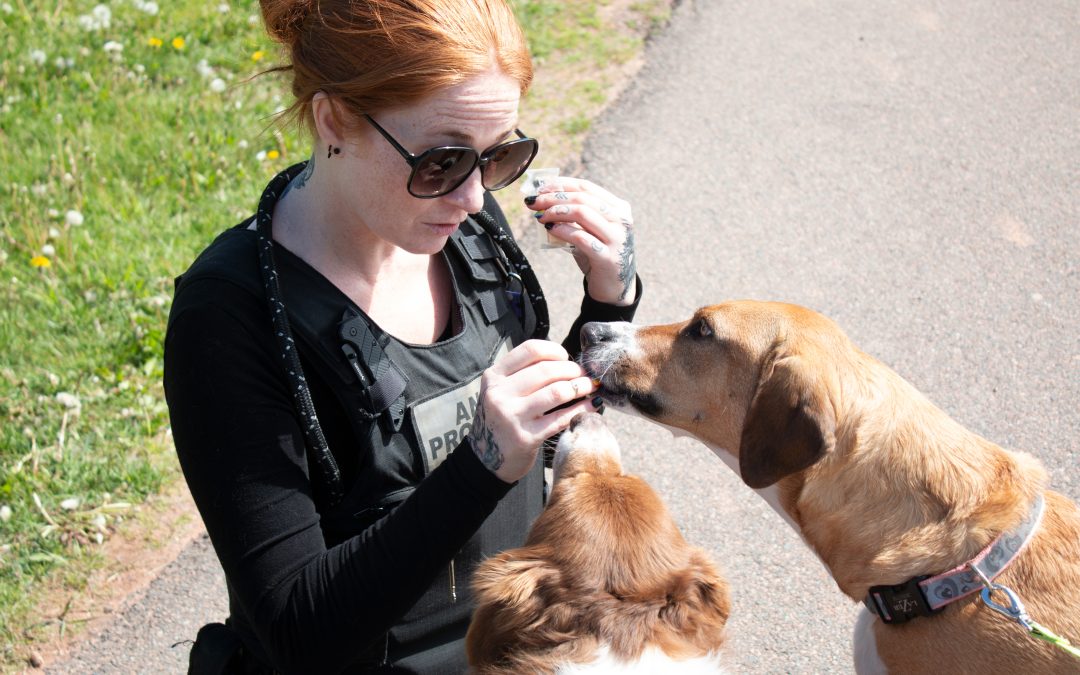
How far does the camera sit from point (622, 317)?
3045mm

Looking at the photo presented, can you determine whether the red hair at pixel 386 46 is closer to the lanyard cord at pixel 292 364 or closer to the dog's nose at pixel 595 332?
the lanyard cord at pixel 292 364

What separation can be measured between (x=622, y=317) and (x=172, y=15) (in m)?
5.19

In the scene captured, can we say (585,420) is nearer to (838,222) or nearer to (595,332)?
(595,332)

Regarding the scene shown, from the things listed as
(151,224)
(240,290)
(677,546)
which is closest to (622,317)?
(677,546)

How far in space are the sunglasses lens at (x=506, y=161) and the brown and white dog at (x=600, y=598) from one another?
825 mm

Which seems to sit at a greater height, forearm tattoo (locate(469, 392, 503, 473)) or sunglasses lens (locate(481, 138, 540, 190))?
sunglasses lens (locate(481, 138, 540, 190))

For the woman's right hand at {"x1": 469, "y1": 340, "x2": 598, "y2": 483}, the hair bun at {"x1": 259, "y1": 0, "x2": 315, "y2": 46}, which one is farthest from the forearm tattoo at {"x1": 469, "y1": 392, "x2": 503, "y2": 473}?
the hair bun at {"x1": 259, "y1": 0, "x2": 315, "y2": 46}

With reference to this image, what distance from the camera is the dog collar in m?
2.59

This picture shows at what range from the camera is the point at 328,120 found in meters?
2.29

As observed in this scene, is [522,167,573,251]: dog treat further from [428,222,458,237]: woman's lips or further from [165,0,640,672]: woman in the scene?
[428,222,458,237]: woman's lips

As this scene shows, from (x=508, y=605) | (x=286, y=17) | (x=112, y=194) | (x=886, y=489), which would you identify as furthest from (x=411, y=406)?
(x=112, y=194)

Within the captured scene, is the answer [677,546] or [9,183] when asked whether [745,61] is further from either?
[677,546]

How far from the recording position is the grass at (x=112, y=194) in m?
4.00

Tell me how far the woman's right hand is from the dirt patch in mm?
2242
